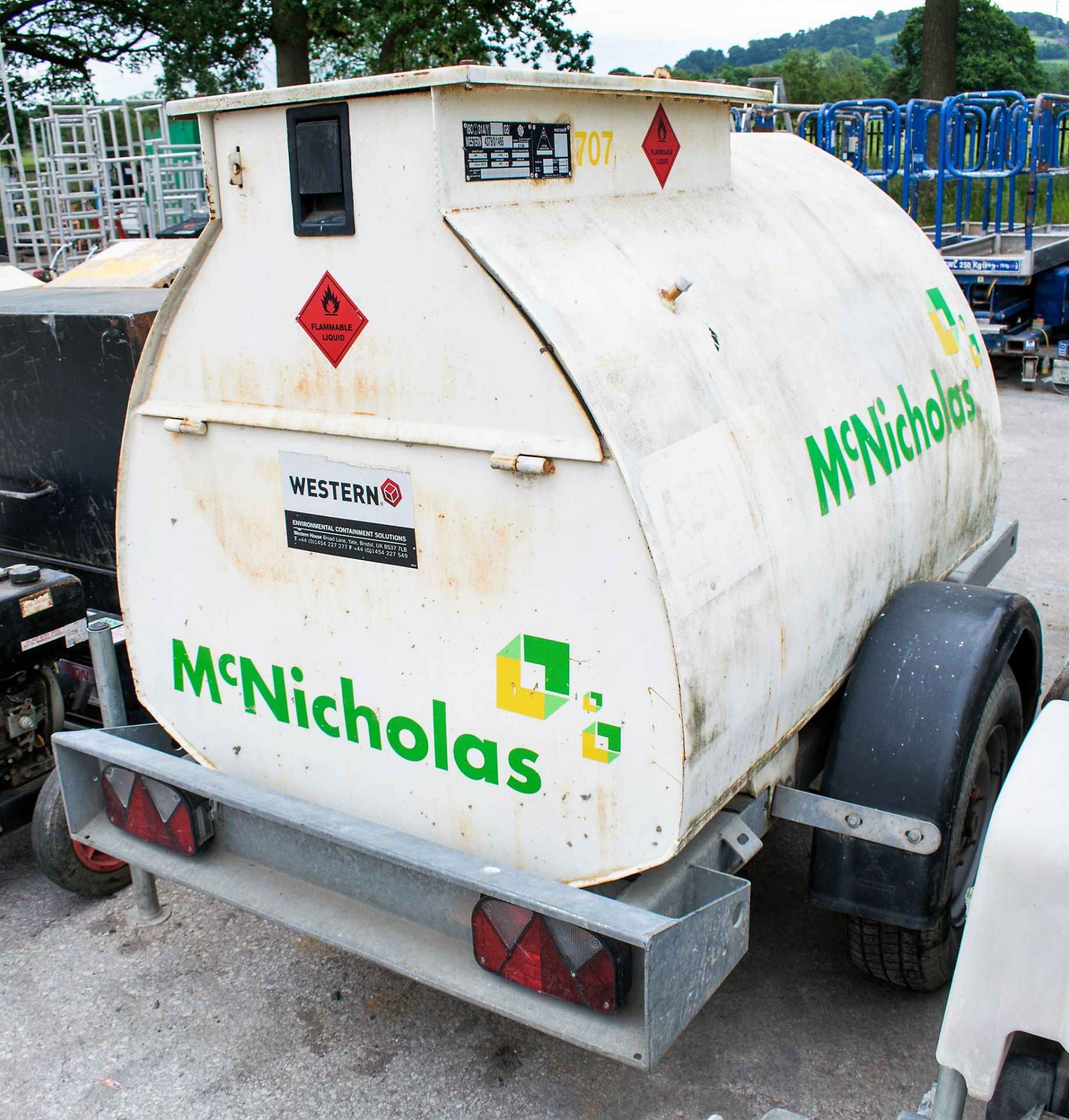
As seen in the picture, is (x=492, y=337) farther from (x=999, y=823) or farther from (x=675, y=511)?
(x=999, y=823)

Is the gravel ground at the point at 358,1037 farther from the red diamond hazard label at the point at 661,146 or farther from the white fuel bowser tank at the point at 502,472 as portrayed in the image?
the red diamond hazard label at the point at 661,146

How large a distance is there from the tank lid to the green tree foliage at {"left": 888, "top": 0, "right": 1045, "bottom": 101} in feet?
132

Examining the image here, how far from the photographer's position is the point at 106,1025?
10.1 feet

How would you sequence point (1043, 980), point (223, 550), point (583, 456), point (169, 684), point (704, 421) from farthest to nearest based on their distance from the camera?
point (169, 684), point (223, 550), point (704, 421), point (583, 456), point (1043, 980)

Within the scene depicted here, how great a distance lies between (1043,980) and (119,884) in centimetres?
302

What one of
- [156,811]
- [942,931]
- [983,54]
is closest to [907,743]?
[942,931]

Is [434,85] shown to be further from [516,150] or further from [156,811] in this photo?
[156,811]

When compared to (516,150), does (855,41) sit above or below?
above

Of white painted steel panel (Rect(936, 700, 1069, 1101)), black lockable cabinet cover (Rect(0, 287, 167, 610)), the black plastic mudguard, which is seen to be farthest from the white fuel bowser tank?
black lockable cabinet cover (Rect(0, 287, 167, 610))

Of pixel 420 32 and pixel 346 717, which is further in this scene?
pixel 420 32

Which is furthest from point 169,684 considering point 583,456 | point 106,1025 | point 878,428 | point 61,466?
point 878,428

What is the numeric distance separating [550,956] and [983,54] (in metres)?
45.9

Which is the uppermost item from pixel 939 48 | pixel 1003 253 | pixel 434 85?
pixel 939 48

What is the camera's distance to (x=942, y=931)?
9.48 ft
